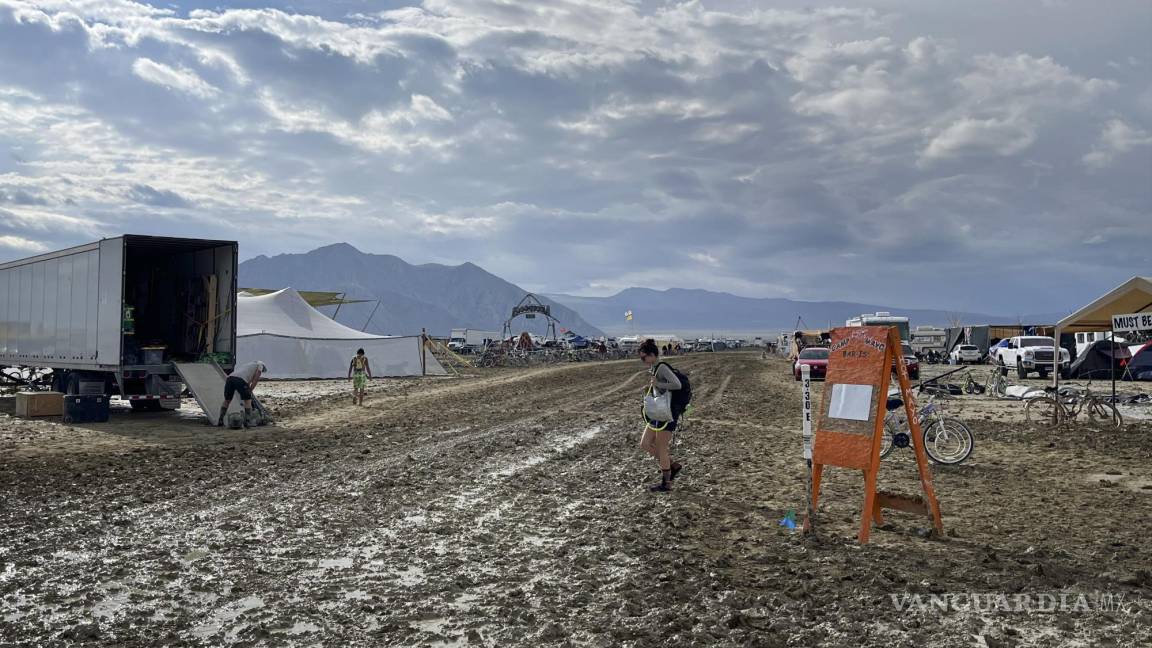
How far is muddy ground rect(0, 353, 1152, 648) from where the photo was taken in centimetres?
512

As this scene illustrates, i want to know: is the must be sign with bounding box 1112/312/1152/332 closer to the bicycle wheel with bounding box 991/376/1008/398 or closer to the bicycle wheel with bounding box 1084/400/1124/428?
the bicycle wheel with bounding box 1084/400/1124/428

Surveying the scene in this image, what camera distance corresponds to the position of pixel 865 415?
716 cm

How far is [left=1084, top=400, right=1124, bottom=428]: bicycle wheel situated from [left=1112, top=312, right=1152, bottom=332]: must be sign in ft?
5.42

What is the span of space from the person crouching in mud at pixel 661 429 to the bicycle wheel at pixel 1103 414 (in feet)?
36.8

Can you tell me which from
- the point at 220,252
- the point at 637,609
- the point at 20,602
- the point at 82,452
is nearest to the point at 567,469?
the point at 637,609

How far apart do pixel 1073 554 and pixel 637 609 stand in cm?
385

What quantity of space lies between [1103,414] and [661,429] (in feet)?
39.0

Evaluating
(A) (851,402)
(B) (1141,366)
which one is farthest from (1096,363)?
(A) (851,402)

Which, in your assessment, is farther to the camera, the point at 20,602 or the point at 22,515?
the point at 22,515

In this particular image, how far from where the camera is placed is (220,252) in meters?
20.1

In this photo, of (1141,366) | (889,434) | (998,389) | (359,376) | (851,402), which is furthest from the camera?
(1141,366)

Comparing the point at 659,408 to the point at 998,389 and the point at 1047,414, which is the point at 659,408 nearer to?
the point at 1047,414

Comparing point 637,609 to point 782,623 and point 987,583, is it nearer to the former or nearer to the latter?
point 782,623

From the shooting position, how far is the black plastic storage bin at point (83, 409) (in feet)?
58.9
